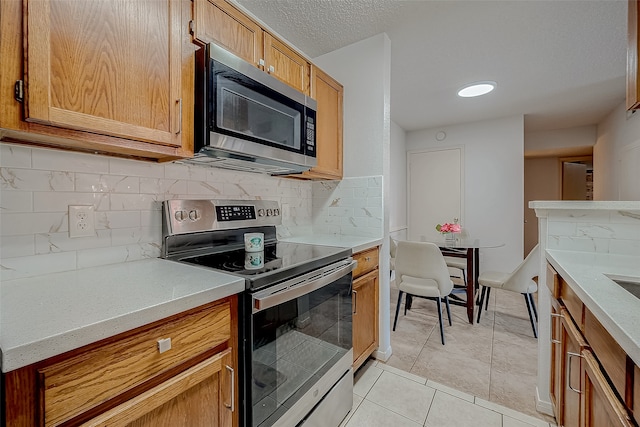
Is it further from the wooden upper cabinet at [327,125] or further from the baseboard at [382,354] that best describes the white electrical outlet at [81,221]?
the baseboard at [382,354]

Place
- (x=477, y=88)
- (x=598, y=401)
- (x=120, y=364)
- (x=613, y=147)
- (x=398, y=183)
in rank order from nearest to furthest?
(x=120, y=364), (x=598, y=401), (x=477, y=88), (x=613, y=147), (x=398, y=183)

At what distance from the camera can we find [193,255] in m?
1.38

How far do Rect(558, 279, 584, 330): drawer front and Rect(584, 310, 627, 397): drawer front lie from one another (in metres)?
0.07

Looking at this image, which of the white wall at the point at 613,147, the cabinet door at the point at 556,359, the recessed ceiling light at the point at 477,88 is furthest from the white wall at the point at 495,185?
the cabinet door at the point at 556,359

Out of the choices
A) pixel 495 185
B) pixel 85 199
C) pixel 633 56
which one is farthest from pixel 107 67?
pixel 495 185

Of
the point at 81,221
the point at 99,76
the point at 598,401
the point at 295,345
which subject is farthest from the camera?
the point at 295,345

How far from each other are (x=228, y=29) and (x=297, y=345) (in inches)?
58.4

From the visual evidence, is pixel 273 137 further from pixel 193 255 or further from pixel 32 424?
pixel 32 424

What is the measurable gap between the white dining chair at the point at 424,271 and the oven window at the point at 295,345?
1015 mm

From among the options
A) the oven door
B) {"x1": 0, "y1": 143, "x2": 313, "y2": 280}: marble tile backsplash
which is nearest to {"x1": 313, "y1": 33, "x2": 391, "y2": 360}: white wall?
the oven door

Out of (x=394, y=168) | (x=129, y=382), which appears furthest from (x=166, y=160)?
(x=394, y=168)

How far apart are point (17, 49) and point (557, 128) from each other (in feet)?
20.2

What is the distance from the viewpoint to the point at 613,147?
374 cm

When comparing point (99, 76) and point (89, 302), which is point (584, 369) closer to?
point (89, 302)
